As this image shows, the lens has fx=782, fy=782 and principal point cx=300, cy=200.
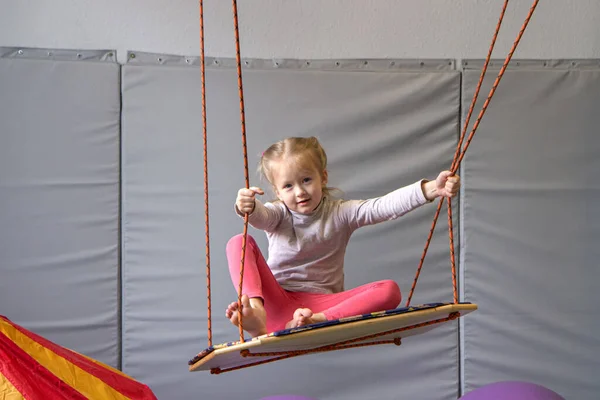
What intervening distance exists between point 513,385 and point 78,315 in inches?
62.3

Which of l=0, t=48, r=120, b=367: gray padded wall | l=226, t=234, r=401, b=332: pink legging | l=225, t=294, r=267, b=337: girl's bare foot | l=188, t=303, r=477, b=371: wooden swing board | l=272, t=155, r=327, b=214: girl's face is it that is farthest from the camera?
l=0, t=48, r=120, b=367: gray padded wall

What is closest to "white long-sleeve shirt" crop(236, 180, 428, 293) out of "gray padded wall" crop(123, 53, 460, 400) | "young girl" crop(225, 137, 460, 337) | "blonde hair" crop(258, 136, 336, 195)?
"young girl" crop(225, 137, 460, 337)

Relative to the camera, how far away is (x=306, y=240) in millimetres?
1983

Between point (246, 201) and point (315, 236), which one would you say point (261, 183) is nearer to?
point (315, 236)

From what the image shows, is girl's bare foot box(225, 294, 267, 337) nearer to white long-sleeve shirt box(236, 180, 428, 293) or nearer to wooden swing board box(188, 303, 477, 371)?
wooden swing board box(188, 303, 477, 371)

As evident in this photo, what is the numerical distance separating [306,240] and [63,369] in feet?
2.34

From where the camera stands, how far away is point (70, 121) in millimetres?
2896

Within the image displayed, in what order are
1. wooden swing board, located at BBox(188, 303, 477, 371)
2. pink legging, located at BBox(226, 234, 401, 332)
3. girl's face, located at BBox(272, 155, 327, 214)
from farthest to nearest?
girl's face, located at BBox(272, 155, 327, 214), pink legging, located at BBox(226, 234, 401, 332), wooden swing board, located at BBox(188, 303, 477, 371)

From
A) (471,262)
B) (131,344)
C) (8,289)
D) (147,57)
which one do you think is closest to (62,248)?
(8,289)

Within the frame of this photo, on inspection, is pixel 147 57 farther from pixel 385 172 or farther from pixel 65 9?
pixel 385 172

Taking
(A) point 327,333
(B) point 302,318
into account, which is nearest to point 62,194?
(B) point 302,318

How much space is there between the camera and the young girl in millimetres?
1824

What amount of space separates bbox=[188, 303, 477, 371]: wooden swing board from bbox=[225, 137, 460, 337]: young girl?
4.5 inches

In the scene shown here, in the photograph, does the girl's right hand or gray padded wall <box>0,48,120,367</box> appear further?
gray padded wall <box>0,48,120,367</box>
